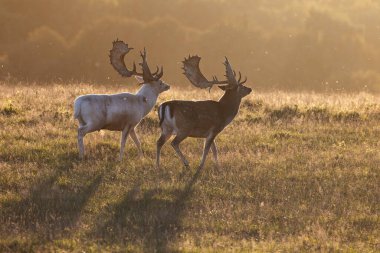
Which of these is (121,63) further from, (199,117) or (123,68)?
(199,117)

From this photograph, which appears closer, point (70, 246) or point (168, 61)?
point (70, 246)

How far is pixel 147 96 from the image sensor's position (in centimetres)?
1603

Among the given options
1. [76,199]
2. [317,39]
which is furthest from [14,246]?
[317,39]

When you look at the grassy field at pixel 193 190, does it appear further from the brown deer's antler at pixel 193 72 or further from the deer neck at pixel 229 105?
the brown deer's antler at pixel 193 72

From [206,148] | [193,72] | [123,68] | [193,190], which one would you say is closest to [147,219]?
[193,190]

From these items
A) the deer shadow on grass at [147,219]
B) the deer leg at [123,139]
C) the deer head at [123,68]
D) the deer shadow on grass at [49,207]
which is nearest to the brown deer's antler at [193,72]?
Result: the deer head at [123,68]

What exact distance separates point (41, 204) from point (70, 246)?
96.7 inches

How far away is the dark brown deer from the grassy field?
631mm

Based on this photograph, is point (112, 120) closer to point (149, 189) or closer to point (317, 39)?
point (149, 189)

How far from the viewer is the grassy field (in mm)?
10289

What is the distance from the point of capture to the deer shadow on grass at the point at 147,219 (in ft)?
33.2

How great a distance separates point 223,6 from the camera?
156 feet

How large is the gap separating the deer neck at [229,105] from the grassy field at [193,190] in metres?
1.00

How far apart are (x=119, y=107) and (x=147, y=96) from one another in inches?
37.2
